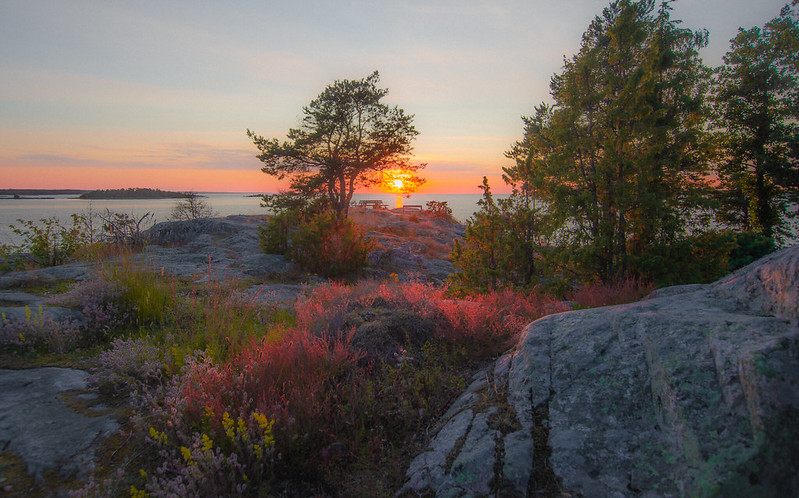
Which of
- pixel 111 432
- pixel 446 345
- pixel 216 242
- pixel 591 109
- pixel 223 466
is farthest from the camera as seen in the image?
pixel 216 242

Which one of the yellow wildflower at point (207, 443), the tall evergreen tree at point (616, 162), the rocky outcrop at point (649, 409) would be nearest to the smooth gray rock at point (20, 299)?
the yellow wildflower at point (207, 443)

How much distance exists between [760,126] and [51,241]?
31.2m

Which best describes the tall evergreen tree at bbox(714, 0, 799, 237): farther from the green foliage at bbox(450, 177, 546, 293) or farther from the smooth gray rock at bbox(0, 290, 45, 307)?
the smooth gray rock at bbox(0, 290, 45, 307)

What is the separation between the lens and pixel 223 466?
2.69 meters

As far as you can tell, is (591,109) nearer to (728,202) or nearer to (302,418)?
(302,418)

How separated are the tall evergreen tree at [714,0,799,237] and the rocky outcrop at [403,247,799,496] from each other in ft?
72.5

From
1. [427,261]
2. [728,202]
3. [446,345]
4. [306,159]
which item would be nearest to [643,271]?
[446,345]

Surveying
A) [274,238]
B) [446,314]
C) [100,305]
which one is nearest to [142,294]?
[100,305]

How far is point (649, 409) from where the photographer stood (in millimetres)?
2357

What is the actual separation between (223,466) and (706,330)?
3503 mm

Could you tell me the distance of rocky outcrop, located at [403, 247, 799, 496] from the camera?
6.19 feet

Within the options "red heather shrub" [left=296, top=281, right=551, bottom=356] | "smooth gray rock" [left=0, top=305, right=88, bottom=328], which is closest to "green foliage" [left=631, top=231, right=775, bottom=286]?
"red heather shrub" [left=296, top=281, right=551, bottom=356]

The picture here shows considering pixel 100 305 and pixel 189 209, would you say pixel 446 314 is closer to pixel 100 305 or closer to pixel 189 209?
pixel 100 305

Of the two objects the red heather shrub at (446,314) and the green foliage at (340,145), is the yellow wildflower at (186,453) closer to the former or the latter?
the red heather shrub at (446,314)
